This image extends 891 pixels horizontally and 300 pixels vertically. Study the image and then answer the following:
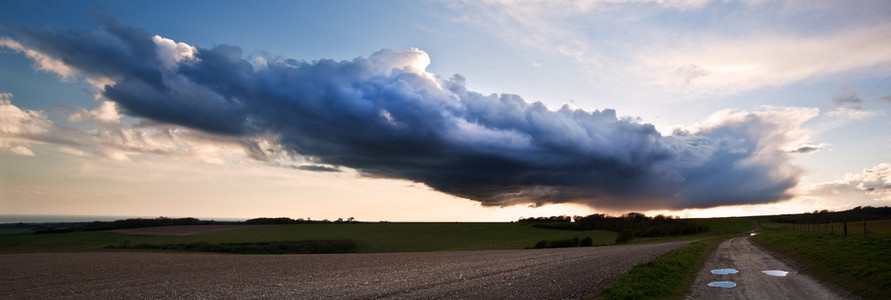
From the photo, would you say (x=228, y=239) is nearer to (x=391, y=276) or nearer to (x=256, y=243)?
(x=256, y=243)

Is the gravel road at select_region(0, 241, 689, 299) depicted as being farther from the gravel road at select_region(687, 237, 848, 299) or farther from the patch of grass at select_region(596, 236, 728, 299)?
the gravel road at select_region(687, 237, 848, 299)

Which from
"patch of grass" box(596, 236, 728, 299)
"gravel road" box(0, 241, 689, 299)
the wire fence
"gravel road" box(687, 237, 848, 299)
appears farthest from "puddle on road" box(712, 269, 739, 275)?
the wire fence

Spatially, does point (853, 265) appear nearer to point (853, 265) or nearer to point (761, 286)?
point (853, 265)

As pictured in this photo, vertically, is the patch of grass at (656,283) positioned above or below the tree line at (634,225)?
above

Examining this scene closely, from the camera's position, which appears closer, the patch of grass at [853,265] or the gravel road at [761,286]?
the gravel road at [761,286]

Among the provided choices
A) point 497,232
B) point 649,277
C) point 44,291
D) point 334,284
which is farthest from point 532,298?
point 497,232

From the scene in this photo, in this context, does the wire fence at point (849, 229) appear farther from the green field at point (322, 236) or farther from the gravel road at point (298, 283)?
the green field at point (322, 236)

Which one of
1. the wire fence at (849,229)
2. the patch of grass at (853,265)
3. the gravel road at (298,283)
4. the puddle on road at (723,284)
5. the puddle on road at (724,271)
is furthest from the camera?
the wire fence at (849,229)

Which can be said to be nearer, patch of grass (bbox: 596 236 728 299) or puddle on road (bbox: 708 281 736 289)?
patch of grass (bbox: 596 236 728 299)

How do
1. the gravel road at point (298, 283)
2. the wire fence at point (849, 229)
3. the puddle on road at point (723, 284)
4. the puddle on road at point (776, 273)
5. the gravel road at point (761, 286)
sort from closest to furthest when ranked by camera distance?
the gravel road at point (761, 286) < the puddle on road at point (723, 284) < the gravel road at point (298, 283) < the puddle on road at point (776, 273) < the wire fence at point (849, 229)

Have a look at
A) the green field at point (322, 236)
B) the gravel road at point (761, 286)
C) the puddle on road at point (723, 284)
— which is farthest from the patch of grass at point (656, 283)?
the green field at point (322, 236)

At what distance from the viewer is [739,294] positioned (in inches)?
832

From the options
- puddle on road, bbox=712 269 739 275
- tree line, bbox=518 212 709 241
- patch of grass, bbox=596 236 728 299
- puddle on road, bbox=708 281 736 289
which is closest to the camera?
patch of grass, bbox=596 236 728 299

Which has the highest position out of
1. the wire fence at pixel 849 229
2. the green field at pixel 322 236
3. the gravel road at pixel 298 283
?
the wire fence at pixel 849 229
